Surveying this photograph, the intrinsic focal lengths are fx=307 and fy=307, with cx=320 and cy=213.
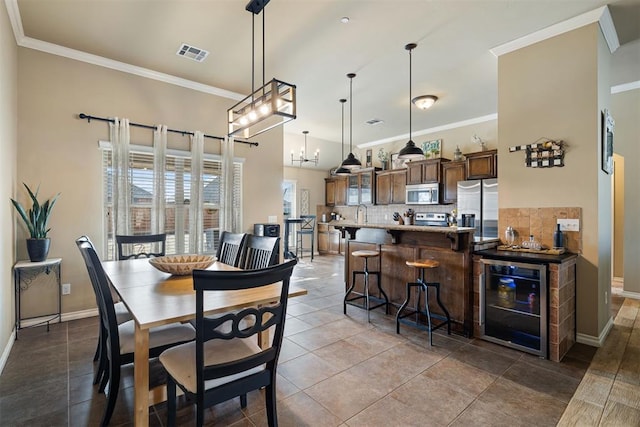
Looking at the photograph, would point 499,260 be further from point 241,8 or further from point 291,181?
point 291,181

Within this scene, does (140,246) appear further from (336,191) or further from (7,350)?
(336,191)

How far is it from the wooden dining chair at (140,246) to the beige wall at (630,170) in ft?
20.6

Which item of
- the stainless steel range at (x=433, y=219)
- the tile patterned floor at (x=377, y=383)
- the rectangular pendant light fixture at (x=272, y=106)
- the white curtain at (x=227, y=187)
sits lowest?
the tile patterned floor at (x=377, y=383)

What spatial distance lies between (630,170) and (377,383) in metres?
4.94

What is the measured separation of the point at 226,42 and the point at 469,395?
3.98 m

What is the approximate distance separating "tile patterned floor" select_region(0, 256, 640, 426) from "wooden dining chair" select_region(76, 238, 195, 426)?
29 cm

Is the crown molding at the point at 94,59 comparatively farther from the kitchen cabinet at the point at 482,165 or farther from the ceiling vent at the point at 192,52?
the kitchen cabinet at the point at 482,165

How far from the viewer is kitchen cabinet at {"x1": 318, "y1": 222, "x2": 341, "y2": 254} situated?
28.6 feet

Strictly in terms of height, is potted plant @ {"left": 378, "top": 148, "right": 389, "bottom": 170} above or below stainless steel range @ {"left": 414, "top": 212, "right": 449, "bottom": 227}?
above

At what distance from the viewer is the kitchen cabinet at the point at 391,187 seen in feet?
24.0

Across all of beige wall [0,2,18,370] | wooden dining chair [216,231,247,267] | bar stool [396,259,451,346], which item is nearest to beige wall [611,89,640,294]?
bar stool [396,259,451,346]

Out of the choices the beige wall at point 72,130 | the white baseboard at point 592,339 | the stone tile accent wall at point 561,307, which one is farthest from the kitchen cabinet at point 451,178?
the beige wall at point 72,130

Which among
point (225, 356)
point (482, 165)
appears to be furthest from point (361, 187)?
point (225, 356)

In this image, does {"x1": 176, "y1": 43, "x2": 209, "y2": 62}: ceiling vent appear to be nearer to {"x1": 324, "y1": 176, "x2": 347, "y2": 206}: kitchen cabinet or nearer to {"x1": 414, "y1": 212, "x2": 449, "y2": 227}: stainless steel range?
{"x1": 414, "y1": 212, "x2": 449, "y2": 227}: stainless steel range
